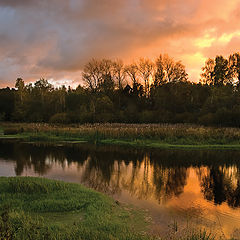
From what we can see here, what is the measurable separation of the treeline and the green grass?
116 ft

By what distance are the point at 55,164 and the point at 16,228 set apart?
11.9m

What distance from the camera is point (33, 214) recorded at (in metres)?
7.84

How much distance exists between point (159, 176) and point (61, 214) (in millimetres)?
7745

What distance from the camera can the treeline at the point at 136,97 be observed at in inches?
1944

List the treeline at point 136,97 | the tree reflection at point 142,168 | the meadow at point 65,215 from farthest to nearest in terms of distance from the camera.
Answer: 1. the treeline at point 136,97
2. the tree reflection at point 142,168
3. the meadow at point 65,215

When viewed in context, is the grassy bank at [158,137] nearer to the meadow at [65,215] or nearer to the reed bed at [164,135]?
the reed bed at [164,135]

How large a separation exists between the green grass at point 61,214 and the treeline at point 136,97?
35.5 m

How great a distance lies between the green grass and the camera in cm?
593

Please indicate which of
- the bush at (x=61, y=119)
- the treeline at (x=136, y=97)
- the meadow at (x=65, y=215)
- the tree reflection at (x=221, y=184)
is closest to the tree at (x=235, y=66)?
the treeline at (x=136, y=97)

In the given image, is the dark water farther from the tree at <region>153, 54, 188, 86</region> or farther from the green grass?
the tree at <region>153, 54, 188, 86</region>

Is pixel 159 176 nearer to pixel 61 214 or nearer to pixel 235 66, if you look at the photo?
pixel 61 214

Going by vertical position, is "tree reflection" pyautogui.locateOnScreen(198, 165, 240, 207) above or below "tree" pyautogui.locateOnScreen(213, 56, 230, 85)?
below

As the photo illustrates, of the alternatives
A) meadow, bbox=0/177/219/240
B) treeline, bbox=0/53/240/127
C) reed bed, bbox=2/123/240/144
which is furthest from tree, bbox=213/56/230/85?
meadow, bbox=0/177/219/240

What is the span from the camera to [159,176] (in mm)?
14586
